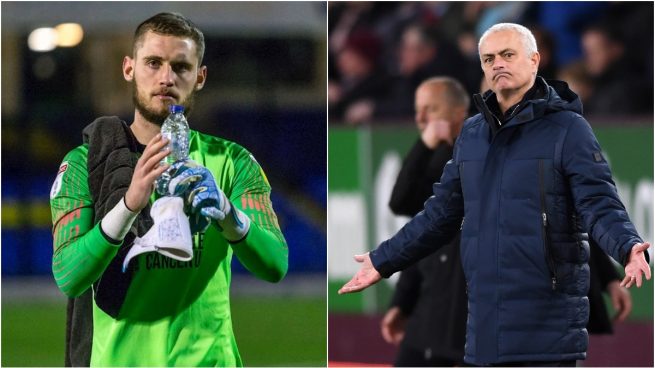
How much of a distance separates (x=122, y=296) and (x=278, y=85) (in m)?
Answer: 5.92

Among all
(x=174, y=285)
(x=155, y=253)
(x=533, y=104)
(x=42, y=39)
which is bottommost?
(x=174, y=285)

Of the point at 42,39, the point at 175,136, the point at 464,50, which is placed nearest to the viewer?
the point at 175,136

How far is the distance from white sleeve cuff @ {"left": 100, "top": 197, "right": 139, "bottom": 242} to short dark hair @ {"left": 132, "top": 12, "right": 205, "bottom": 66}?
24.1 inches

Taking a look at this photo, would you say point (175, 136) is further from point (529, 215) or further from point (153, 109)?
point (529, 215)

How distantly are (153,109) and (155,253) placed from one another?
0.49 m

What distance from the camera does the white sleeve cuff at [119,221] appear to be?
3.90 metres

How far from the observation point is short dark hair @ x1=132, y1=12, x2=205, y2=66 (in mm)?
4168

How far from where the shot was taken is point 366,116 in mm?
10289

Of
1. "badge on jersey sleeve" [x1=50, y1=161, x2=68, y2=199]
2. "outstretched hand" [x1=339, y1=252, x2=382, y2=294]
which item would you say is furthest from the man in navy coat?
"badge on jersey sleeve" [x1=50, y1=161, x2=68, y2=199]

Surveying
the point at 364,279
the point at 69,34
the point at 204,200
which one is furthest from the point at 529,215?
the point at 69,34

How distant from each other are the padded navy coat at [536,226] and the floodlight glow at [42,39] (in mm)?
5852

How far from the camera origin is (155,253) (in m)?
4.06

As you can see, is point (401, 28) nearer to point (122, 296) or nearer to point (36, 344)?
point (36, 344)

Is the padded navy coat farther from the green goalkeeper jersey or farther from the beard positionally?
the beard
